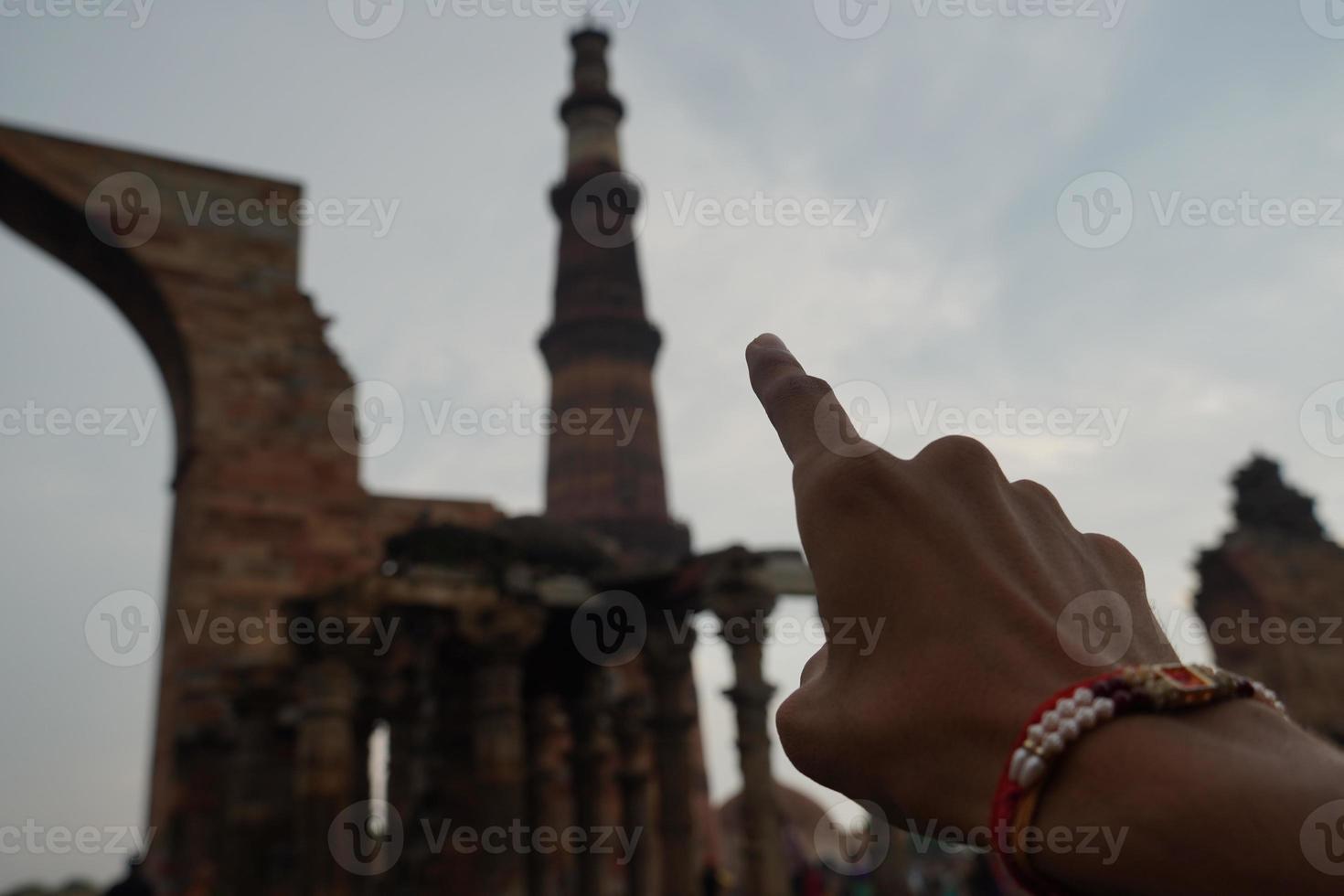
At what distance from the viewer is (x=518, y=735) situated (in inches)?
373

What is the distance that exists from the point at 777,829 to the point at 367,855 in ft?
16.1

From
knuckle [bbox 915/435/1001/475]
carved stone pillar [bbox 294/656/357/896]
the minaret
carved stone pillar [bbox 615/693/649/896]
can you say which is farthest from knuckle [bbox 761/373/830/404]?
the minaret

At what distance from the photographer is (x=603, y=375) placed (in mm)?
21047

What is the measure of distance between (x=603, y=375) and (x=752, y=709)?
12.6 metres

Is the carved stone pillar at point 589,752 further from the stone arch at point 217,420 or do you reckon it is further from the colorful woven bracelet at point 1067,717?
the colorful woven bracelet at point 1067,717

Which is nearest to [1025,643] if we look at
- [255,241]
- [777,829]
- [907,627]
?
[907,627]

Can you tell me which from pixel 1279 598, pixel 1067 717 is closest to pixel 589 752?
pixel 1067 717

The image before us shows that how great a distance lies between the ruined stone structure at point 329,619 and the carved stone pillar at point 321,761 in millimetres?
19

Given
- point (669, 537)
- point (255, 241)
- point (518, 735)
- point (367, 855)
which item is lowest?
point (367, 855)

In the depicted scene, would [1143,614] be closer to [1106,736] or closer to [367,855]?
[1106,736]

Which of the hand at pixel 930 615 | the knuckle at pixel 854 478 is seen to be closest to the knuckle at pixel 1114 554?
the hand at pixel 930 615

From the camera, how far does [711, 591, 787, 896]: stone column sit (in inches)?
353

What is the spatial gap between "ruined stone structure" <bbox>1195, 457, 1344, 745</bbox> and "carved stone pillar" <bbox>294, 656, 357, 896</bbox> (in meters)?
15.2

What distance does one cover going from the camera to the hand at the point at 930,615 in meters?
0.85
